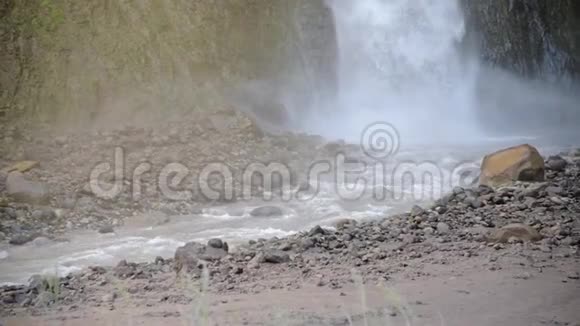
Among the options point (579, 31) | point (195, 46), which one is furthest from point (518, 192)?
point (579, 31)

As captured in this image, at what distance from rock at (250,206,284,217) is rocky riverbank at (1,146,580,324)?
8.54ft

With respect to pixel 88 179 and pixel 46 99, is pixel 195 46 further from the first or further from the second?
pixel 88 179

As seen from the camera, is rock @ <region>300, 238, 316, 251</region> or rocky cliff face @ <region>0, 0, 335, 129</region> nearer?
rock @ <region>300, 238, 316, 251</region>

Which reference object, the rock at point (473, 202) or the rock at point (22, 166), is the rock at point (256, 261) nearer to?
the rock at point (473, 202)

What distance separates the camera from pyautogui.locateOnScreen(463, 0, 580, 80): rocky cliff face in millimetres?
21172

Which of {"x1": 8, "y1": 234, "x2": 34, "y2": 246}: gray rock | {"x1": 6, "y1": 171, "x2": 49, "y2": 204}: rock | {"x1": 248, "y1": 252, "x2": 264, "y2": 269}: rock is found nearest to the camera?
{"x1": 248, "y1": 252, "x2": 264, "y2": 269}: rock

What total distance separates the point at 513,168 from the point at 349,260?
435cm

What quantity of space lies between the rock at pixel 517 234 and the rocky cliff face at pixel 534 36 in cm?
1645

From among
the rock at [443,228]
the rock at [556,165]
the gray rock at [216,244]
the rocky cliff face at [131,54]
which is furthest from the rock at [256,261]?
the rocky cliff face at [131,54]

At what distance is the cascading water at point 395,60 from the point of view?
1866cm

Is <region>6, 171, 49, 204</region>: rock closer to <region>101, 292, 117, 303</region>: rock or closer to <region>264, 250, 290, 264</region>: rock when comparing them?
<region>101, 292, 117, 303</region>: rock

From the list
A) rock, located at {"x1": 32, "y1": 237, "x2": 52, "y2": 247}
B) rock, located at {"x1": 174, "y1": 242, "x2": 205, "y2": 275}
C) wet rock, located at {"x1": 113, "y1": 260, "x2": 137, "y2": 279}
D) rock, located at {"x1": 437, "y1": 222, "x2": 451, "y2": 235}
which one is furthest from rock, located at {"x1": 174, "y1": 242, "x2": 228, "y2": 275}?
rock, located at {"x1": 32, "y1": 237, "x2": 52, "y2": 247}

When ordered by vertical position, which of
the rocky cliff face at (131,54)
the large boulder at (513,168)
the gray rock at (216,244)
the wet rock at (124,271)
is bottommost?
the wet rock at (124,271)

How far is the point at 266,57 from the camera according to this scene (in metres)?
16.7
